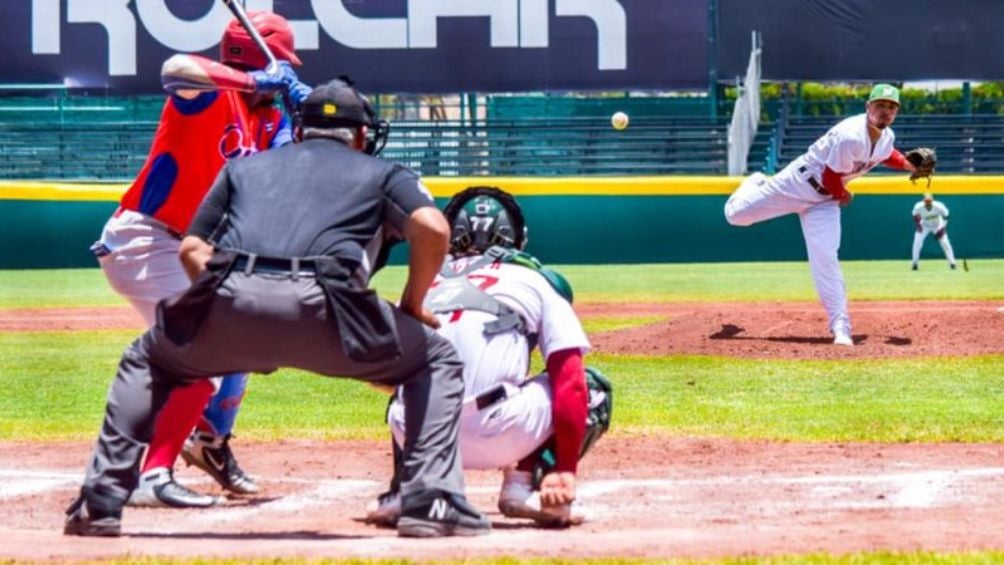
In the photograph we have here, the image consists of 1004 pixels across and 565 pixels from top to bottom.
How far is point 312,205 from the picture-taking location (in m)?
5.06

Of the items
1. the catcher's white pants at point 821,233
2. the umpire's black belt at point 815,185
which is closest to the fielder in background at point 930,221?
the catcher's white pants at point 821,233

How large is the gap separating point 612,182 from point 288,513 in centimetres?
1845

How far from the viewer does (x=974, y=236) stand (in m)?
25.6

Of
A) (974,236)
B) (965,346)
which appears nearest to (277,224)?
(965,346)

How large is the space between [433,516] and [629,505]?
135cm

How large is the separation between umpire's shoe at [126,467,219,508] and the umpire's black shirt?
147 cm

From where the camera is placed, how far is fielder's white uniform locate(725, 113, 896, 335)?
12.7 metres

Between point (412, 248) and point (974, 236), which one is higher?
point (412, 248)

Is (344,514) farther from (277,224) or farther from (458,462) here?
(277,224)

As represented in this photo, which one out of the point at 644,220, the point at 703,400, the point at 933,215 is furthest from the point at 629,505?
the point at 933,215

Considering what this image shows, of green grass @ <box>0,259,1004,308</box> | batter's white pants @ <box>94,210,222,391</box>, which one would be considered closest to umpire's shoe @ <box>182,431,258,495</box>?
batter's white pants @ <box>94,210,222,391</box>

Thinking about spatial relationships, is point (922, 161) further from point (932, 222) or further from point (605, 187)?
point (932, 222)

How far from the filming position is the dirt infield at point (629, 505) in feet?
16.5

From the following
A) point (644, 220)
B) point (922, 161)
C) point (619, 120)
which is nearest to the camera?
point (922, 161)
